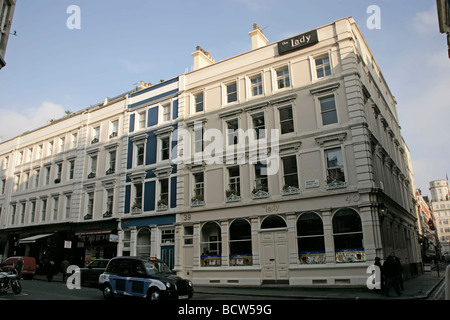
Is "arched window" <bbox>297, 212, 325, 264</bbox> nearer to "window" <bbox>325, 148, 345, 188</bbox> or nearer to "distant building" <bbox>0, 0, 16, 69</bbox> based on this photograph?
"window" <bbox>325, 148, 345, 188</bbox>

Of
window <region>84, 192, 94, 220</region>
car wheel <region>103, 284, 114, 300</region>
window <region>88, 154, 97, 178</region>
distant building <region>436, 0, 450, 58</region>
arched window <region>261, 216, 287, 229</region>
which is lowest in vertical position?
car wheel <region>103, 284, 114, 300</region>

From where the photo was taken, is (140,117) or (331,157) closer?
(331,157)

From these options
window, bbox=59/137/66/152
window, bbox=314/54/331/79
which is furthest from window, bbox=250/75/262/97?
window, bbox=59/137/66/152

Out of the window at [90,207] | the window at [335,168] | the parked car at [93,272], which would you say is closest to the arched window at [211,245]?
the parked car at [93,272]

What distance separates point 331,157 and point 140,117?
17.4m

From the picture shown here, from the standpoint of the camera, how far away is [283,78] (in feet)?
77.0

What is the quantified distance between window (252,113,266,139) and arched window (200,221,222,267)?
265 inches

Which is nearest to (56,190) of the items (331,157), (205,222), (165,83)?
(165,83)

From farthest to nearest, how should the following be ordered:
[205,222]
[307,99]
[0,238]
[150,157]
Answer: [0,238] < [150,157] < [205,222] < [307,99]

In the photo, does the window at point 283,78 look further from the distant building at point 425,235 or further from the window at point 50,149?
the window at point 50,149

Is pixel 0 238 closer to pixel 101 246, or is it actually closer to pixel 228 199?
pixel 101 246

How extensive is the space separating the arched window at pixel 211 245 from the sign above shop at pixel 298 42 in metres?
12.8

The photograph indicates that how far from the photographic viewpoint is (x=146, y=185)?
2758 centimetres

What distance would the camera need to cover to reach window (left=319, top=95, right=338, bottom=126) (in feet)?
68.7
